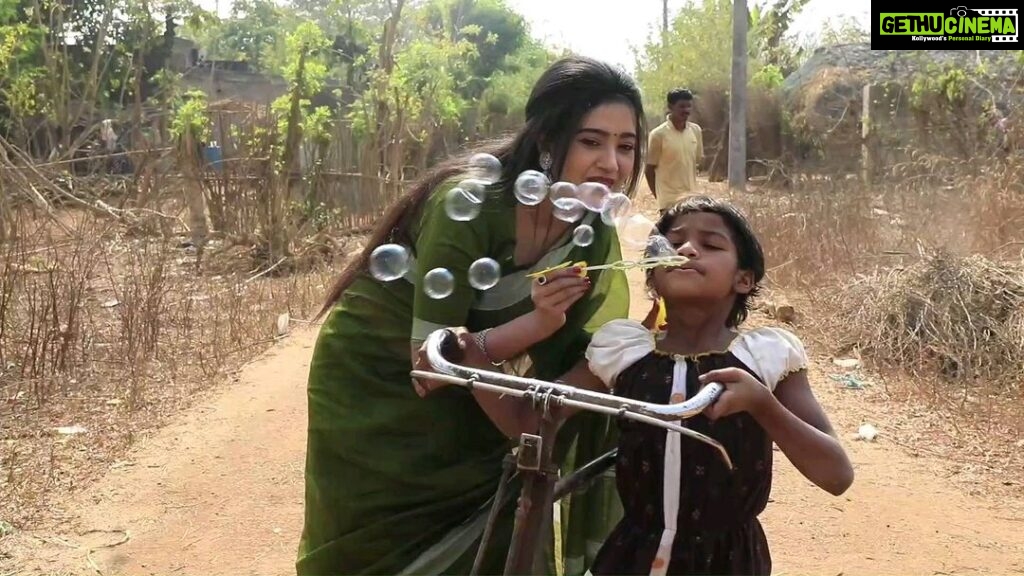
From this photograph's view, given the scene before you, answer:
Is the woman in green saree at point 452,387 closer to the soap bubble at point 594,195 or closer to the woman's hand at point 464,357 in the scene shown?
the soap bubble at point 594,195

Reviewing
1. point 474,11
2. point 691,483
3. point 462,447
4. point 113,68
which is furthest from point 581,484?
point 474,11

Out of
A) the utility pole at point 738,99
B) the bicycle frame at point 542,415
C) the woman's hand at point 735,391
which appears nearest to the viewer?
the bicycle frame at point 542,415

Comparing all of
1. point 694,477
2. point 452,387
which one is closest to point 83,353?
point 452,387

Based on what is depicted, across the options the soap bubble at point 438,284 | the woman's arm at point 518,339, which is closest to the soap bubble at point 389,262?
the soap bubble at point 438,284

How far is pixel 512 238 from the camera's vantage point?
221cm

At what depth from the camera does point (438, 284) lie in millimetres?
2066

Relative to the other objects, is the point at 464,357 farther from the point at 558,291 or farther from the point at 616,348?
the point at 616,348

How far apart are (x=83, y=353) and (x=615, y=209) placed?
4484 millimetres

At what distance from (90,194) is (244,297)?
160 cm

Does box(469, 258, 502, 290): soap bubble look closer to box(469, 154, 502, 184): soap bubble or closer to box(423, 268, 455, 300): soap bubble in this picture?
box(423, 268, 455, 300): soap bubble

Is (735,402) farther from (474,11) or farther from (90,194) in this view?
(474,11)

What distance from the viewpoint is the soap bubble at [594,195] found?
2.01 metres

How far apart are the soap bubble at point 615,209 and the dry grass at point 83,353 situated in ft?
9.46

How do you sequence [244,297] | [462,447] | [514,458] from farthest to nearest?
[244,297], [462,447], [514,458]
